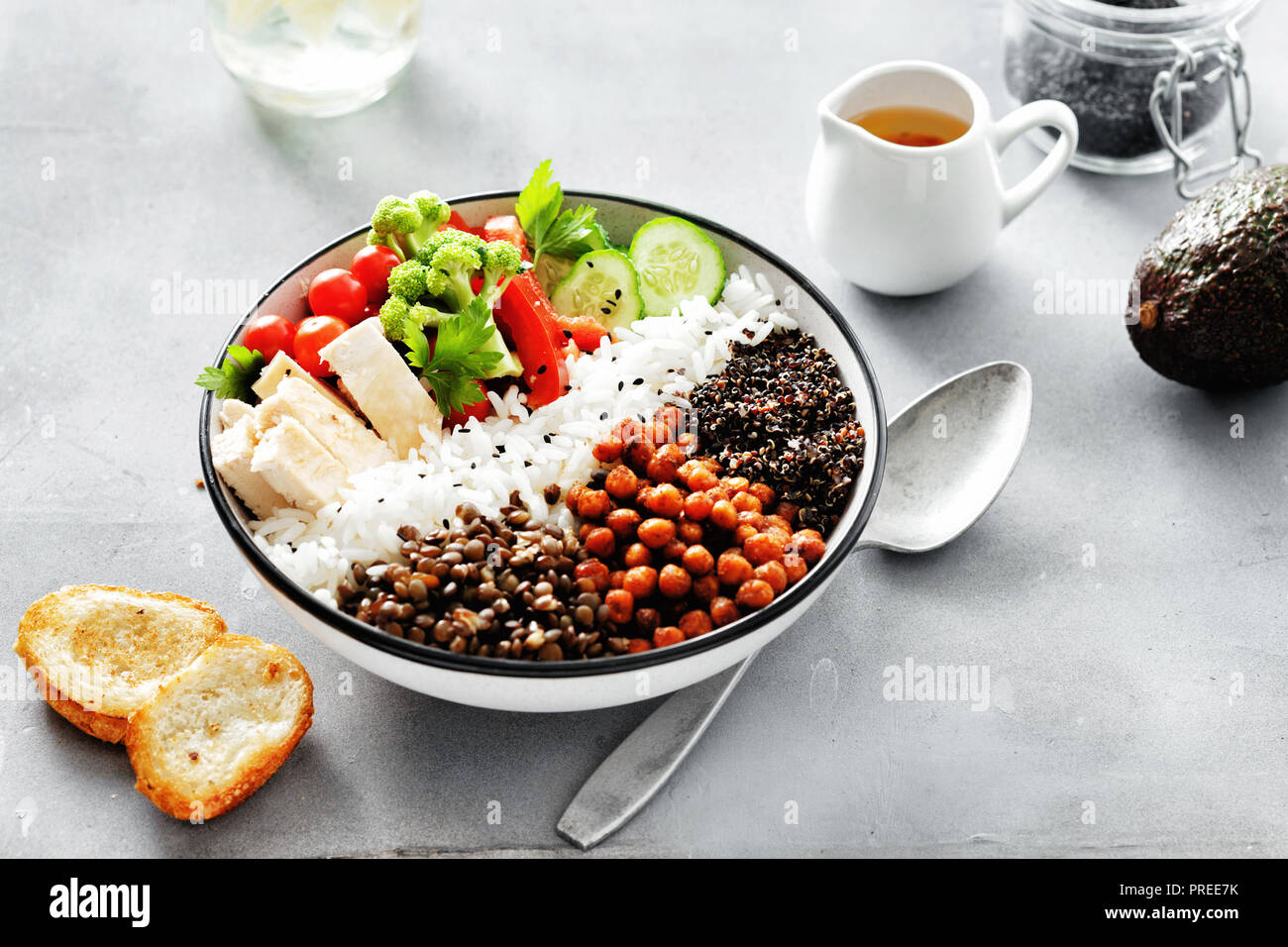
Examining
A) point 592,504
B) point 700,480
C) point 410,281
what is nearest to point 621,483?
point 592,504

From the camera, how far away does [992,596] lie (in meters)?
3.12

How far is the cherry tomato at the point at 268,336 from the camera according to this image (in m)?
2.98

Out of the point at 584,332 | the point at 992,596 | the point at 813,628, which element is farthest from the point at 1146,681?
the point at 584,332

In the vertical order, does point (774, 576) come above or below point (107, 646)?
above

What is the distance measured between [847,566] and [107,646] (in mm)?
1874

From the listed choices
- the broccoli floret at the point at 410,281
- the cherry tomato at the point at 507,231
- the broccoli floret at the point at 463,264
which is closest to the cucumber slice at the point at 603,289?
the cherry tomato at the point at 507,231

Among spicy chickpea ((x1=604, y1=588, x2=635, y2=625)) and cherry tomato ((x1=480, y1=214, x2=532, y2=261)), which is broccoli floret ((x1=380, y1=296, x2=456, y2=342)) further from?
spicy chickpea ((x1=604, y1=588, x2=635, y2=625))

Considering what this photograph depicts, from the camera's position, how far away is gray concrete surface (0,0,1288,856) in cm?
270

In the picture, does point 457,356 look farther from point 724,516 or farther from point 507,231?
point 724,516

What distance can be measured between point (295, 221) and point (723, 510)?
2.07 meters

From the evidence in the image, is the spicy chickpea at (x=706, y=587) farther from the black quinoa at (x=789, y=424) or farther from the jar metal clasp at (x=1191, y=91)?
the jar metal clasp at (x=1191, y=91)

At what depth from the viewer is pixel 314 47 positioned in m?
4.10

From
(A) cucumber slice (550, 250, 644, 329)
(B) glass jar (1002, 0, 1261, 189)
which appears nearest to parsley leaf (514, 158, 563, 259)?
(A) cucumber slice (550, 250, 644, 329)

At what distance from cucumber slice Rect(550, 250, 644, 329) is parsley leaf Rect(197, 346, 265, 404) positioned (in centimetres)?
86
